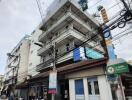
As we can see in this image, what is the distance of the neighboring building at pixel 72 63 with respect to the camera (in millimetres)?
11234

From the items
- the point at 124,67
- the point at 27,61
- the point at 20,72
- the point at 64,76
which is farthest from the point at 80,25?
the point at 20,72

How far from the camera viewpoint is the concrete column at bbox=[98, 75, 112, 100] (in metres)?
10.1

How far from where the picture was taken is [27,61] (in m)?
37.0

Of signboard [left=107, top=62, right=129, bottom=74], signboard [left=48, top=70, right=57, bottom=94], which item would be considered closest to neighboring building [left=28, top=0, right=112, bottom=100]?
signboard [left=107, top=62, right=129, bottom=74]

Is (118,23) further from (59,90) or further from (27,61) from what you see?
(27,61)

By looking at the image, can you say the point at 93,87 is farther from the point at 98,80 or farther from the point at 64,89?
the point at 64,89

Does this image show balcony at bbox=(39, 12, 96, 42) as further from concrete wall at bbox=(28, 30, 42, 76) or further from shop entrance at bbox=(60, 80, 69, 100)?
shop entrance at bbox=(60, 80, 69, 100)

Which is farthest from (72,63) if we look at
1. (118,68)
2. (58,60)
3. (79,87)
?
(118,68)

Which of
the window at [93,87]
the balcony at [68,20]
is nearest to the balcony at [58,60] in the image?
the balcony at [68,20]

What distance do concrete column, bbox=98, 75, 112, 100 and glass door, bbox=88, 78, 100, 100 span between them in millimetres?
492

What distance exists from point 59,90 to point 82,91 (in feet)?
13.2

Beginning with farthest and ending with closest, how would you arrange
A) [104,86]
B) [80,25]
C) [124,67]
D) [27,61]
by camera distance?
[27,61], [80,25], [104,86], [124,67]

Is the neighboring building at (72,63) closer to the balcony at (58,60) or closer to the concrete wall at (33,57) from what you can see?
the balcony at (58,60)

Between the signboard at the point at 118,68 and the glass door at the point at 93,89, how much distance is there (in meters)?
2.16
